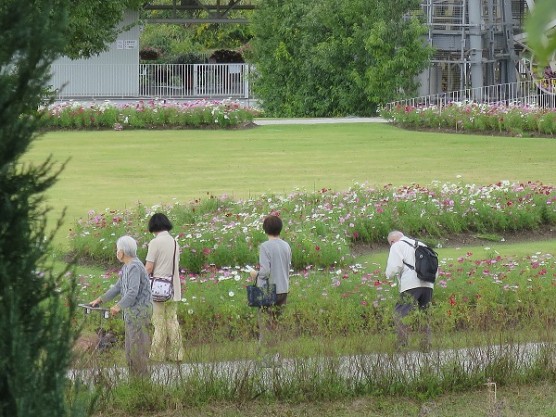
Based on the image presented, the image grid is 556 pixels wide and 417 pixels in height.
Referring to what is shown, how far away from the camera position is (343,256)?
1475 cm

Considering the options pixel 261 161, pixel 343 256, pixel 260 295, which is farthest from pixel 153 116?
pixel 260 295

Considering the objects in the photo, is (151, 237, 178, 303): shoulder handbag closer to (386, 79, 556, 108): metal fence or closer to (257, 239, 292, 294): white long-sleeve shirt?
(257, 239, 292, 294): white long-sleeve shirt

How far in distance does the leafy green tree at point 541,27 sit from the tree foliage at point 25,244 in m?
2.45

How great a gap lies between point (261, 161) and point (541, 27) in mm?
22483

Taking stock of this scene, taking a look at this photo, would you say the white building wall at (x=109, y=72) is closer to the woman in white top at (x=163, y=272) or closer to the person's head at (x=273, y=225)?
the person's head at (x=273, y=225)

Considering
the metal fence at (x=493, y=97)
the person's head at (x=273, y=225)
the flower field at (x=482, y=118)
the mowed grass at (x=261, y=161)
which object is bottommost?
the person's head at (x=273, y=225)

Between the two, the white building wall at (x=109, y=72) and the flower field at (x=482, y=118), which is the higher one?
the white building wall at (x=109, y=72)

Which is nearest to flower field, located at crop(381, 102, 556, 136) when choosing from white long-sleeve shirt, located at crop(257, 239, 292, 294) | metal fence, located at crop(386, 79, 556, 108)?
metal fence, located at crop(386, 79, 556, 108)

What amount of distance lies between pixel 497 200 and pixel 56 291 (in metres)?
14.0

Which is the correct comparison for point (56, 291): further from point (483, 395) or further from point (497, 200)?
point (497, 200)

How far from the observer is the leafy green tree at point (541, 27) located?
7.09ft

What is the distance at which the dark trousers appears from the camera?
382 inches

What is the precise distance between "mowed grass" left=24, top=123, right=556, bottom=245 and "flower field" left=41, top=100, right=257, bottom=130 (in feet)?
3.04

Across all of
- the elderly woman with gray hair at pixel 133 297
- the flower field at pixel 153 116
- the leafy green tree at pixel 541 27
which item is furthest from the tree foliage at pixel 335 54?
the leafy green tree at pixel 541 27
